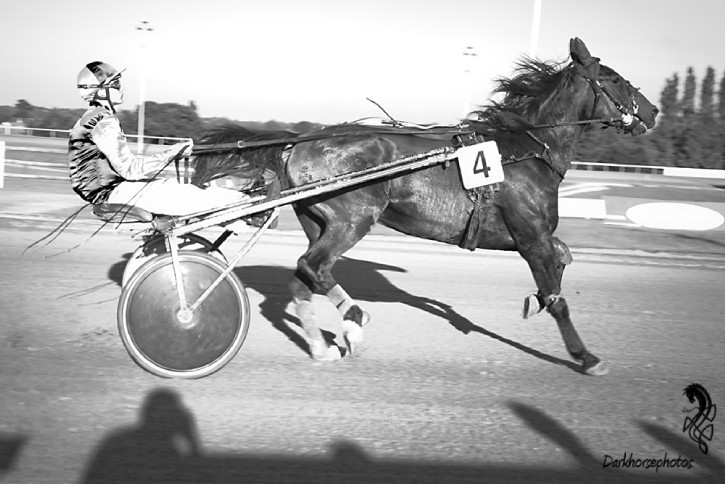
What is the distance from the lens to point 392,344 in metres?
5.90

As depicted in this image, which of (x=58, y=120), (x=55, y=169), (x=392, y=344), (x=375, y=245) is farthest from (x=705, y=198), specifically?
(x=58, y=120)

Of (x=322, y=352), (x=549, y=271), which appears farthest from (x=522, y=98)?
(x=322, y=352)

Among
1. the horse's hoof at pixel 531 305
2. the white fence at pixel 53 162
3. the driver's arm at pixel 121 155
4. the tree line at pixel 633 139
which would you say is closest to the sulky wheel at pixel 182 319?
the driver's arm at pixel 121 155

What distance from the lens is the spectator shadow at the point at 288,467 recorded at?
347cm

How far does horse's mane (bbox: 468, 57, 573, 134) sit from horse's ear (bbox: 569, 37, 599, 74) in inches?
4.8

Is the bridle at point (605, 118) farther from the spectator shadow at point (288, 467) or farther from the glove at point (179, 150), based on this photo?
the spectator shadow at point (288, 467)

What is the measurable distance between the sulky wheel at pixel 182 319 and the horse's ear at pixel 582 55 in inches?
119

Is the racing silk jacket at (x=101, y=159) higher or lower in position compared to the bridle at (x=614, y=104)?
lower

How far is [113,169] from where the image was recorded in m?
4.82

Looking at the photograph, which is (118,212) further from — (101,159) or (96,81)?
(96,81)

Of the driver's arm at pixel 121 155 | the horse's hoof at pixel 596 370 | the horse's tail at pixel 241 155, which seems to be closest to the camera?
the driver's arm at pixel 121 155

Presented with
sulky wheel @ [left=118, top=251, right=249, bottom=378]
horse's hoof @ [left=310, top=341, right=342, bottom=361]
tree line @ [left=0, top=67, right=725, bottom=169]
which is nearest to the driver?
sulky wheel @ [left=118, top=251, right=249, bottom=378]

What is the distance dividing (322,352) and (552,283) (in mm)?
1705

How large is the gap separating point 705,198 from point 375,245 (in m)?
9.60
